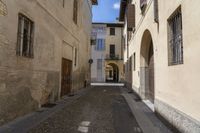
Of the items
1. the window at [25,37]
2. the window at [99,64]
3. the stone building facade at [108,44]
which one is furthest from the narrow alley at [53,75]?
the stone building facade at [108,44]

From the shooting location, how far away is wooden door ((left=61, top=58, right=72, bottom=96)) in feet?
32.9

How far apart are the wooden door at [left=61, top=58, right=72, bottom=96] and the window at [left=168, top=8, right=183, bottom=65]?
6.48 metres

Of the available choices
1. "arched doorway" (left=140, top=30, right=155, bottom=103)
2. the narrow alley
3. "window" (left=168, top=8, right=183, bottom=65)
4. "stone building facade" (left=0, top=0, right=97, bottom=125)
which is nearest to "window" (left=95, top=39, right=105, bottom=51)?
"stone building facade" (left=0, top=0, right=97, bottom=125)

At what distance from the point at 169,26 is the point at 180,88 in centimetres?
179

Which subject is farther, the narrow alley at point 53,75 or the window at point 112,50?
the window at point 112,50

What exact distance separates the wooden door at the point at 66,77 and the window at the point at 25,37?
159 inches

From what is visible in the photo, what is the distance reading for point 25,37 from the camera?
5.77m

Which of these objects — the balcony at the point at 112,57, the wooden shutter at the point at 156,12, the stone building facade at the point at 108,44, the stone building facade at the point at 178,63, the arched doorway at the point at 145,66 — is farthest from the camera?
the balcony at the point at 112,57

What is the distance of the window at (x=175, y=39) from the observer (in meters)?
4.21

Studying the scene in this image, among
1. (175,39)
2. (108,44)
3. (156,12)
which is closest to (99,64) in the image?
(108,44)

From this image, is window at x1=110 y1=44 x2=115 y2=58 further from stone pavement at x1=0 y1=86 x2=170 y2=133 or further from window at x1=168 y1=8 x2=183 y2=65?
window at x1=168 y1=8 x2=183 y2=65

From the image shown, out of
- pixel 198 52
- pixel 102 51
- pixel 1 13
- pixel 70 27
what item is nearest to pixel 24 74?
pixel 1 13

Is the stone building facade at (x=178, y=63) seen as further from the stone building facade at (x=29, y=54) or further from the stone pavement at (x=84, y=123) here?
the stone building facade at (x=29, y=54)

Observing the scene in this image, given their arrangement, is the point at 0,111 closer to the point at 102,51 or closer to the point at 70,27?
the point at 70,27
